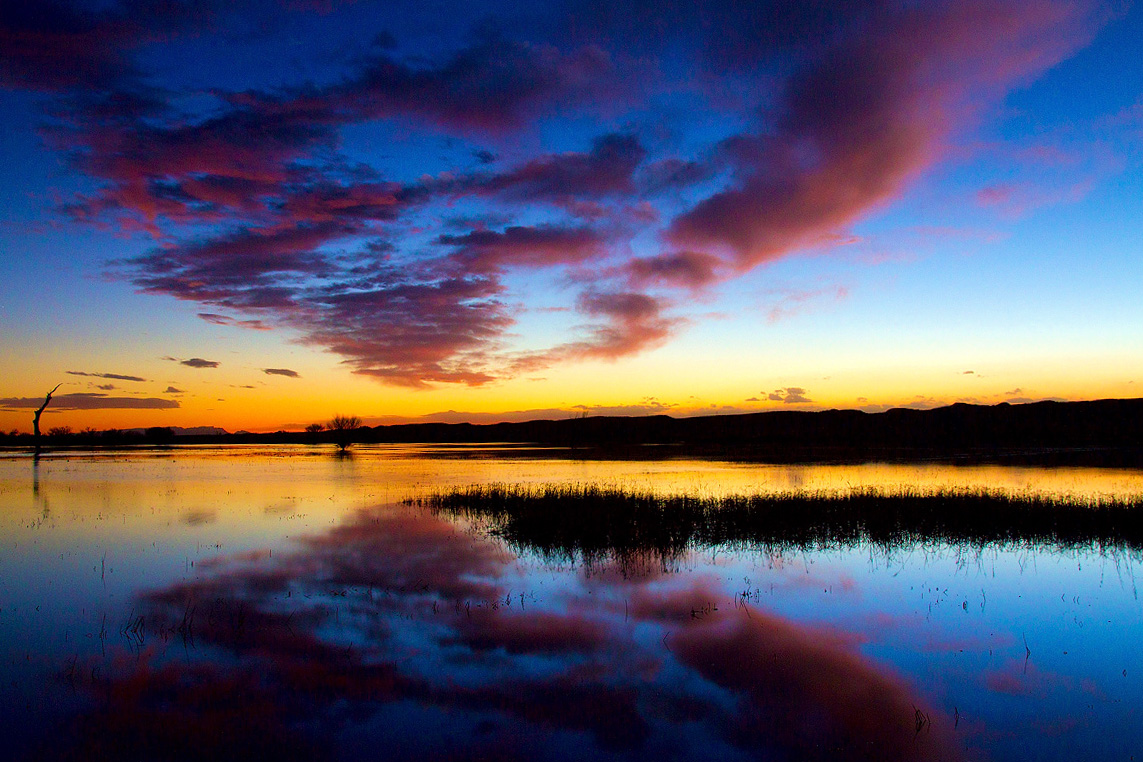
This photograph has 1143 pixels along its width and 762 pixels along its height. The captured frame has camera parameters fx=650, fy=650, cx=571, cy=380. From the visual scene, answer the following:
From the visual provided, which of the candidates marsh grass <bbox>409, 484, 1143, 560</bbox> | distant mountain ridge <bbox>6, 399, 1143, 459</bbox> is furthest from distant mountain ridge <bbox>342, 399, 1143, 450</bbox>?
marsh grass <bbox>409, 484, 1143, 560</bbox>

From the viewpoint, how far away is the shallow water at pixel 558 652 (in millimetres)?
7629

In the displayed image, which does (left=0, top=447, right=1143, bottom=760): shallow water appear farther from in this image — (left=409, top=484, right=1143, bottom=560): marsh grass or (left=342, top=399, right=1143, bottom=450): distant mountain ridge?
(left=342, top=399, right=1143, bottom=450): distant mountain ridge

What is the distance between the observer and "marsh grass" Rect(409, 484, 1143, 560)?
19.8 meters

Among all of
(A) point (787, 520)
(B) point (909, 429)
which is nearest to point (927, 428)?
(B) point (909, 429)

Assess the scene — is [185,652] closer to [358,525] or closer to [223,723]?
[223,723]

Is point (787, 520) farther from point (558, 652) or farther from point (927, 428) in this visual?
point (927, 428)

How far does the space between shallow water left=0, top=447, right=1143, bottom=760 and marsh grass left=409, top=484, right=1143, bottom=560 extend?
4.99 feet

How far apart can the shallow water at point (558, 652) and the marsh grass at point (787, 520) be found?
1.52 meters

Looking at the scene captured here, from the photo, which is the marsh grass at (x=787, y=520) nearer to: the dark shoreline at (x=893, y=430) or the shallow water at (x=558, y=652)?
the shallow water at (x=558, y=652)

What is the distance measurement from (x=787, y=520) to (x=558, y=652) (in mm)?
15505

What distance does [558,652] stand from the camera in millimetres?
10250

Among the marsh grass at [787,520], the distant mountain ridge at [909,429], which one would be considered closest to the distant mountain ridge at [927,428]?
the distant mountain ridge at [909,429]

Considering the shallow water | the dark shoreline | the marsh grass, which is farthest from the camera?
the dark shoreline

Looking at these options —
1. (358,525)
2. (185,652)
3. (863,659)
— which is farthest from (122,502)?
(863,659)
